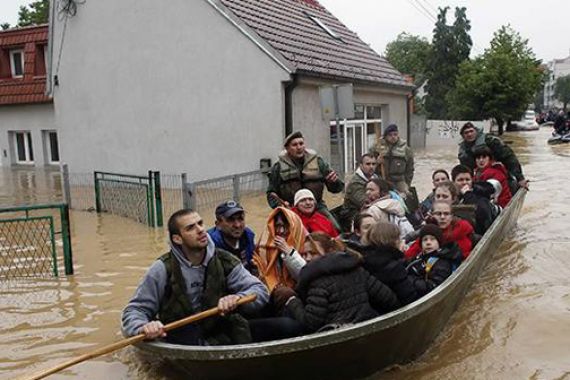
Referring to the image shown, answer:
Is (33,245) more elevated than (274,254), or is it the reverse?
(274,254)

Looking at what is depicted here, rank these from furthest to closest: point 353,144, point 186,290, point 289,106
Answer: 1. point 353,144
2. point 289,106
3. point 186,290

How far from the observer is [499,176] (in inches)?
345

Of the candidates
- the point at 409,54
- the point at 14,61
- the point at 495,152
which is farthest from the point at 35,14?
the point at 409,54

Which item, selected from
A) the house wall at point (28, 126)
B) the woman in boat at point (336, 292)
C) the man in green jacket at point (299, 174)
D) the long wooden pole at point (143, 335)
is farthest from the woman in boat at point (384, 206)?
the house wall at point (28, 126)

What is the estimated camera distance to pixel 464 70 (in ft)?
139

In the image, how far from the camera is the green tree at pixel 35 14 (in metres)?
37.2

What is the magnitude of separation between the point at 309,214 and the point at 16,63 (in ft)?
69.0

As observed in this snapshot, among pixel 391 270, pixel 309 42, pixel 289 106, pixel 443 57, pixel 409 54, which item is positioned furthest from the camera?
pixel 409 54

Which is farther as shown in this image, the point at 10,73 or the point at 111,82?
the point at 10,73

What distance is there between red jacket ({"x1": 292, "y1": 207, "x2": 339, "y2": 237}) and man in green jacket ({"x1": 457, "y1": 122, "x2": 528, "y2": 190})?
3918mm

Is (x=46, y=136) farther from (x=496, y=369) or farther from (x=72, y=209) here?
(x=496, y=369)

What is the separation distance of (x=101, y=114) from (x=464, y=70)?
3149 centimetres

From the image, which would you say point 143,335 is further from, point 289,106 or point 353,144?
point 353,144

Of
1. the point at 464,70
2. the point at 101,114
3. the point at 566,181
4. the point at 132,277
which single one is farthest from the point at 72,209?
the point at 464,70
